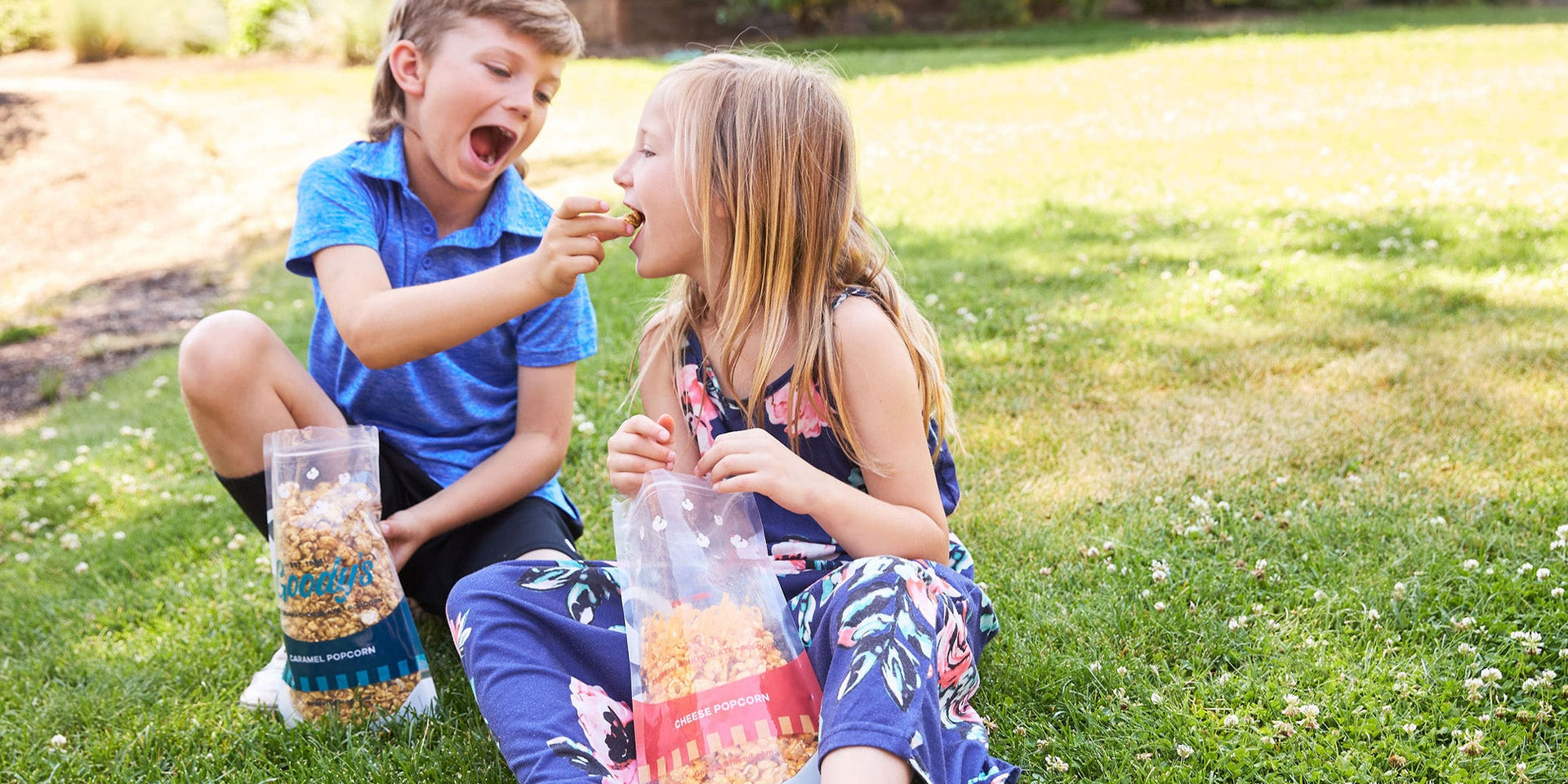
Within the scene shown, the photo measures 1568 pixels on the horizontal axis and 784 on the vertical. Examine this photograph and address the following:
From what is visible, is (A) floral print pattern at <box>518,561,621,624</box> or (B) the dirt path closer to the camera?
(A) floral print pattern at <box>518,561,621,624</box>

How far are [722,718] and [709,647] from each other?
0.45 ft

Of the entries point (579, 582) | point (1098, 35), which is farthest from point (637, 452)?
point (1098, 35)

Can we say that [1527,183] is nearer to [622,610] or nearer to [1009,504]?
[1009,504]

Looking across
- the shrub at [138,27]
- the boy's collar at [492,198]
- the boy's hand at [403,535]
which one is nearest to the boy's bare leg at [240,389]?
the boy's hand at [403,535]

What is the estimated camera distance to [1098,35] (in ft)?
56.6

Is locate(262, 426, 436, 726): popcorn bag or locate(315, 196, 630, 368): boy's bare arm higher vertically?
locate(315, 196, 630, 368): boy's bare arm

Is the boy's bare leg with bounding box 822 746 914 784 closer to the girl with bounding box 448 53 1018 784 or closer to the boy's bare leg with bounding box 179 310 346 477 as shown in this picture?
the girl with bounding box 448 53 1018 784

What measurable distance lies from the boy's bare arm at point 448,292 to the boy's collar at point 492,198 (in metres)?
0.24

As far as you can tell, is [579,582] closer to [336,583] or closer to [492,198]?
[336,583]

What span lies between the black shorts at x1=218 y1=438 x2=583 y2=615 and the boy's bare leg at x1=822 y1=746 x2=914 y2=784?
1115 millimetres

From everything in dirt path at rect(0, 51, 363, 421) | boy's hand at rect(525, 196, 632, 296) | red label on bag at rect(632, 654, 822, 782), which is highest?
boy's hand at rect(525, 196, 632, 296)

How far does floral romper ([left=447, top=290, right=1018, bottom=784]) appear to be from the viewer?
1863 mm

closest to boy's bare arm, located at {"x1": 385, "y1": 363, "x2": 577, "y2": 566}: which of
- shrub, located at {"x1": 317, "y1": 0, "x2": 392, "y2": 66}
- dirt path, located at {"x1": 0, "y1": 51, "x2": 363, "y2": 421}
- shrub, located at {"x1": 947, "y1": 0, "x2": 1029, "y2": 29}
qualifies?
dirt path, located at {"x1": 0, "y1": 51, "x2": 363, "y2": 421}

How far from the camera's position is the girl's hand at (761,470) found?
6.73 feet
